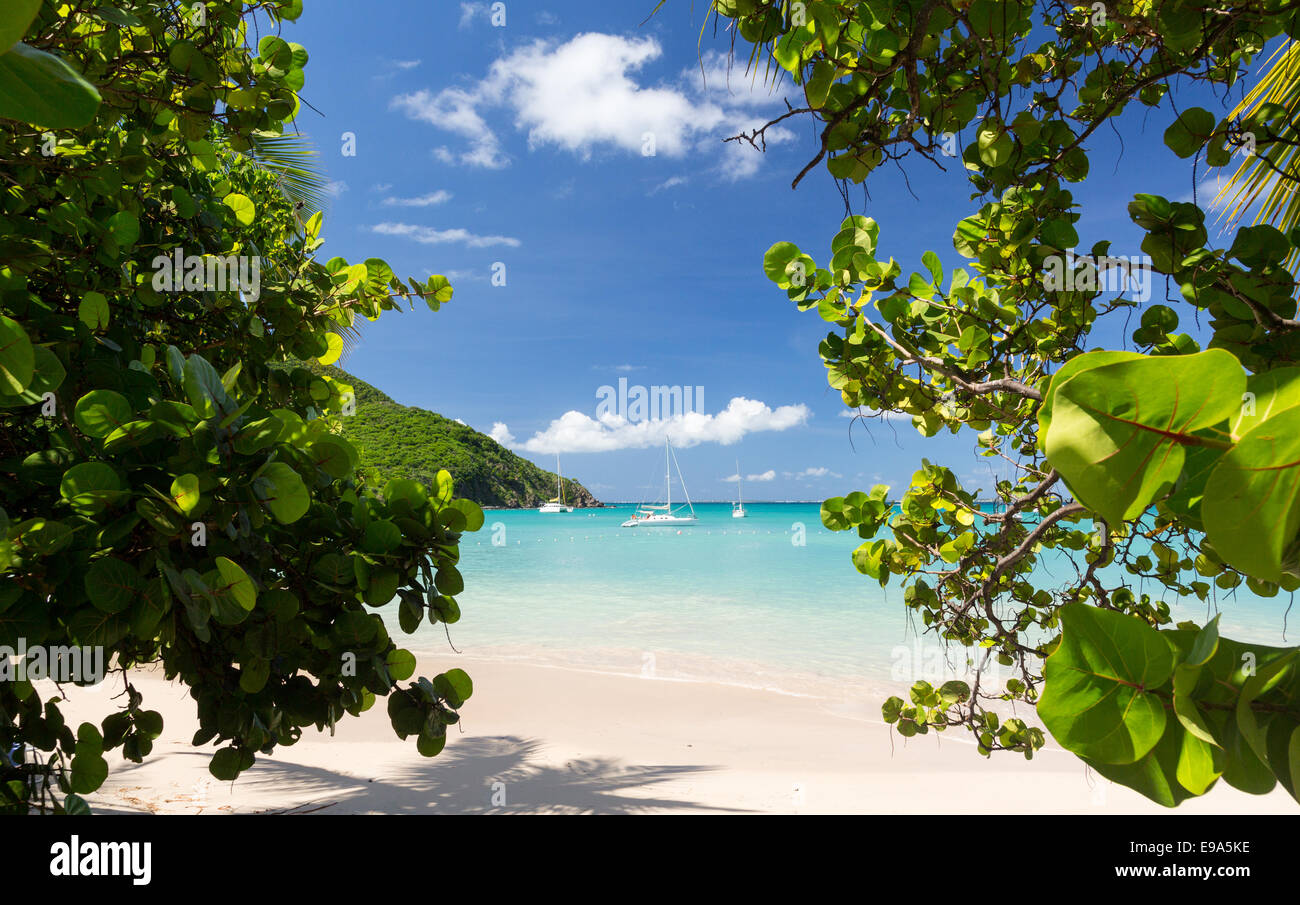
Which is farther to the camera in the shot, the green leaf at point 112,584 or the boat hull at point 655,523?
the boat hull at point 655,523

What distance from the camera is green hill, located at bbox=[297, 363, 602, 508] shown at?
4162 cm

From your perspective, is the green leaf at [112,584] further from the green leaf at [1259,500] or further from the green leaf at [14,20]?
the green leaf at [1259,500]

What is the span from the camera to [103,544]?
3.58 ft

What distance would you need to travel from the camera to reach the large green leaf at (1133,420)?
1.08 feet

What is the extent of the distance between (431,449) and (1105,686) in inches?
1896

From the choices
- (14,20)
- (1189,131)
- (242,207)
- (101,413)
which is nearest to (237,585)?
(101,413)

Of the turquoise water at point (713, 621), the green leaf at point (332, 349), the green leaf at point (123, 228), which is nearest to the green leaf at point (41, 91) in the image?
the green leaf at point (123, 228)

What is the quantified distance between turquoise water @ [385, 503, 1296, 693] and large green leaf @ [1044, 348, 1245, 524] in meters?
4.62

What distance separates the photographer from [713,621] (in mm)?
16234

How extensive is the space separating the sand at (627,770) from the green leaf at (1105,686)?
4716 millimetres
